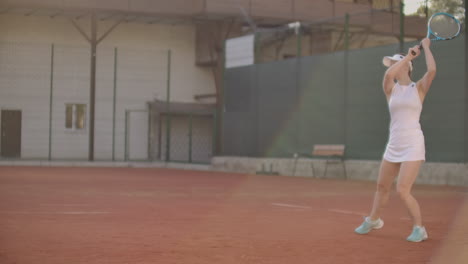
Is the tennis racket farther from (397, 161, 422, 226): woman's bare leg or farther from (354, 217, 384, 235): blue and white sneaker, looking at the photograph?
(354, 217, 384, 235): blue and white sneaker

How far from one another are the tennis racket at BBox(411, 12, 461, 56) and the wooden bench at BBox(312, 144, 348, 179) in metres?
13.5

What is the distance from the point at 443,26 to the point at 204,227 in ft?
11.8

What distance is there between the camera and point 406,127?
7.72 m

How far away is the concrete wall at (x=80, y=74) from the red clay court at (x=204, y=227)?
1801 cm

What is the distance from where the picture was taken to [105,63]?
1364 inches

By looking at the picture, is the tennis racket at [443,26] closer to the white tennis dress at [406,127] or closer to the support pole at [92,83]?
the white tennis dress at [406,127]

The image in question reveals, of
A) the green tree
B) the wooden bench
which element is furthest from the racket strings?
the wooden bench

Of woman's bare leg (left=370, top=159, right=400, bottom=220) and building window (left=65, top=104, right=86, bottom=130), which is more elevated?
building window (left=65, top=104, right=86, bottom=130)

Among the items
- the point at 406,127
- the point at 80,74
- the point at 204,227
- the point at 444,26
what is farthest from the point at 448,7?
the point at 80,74

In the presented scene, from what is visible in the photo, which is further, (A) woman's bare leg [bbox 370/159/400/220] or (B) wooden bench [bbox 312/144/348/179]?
(B) wooden bench [bbox 312/144/348/179]

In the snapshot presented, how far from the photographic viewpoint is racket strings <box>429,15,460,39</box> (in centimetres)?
835

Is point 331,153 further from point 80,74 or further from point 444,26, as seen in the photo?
point 80,74

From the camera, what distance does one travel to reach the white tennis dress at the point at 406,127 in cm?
768

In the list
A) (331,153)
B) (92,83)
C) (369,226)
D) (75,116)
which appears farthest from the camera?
(75,116)
